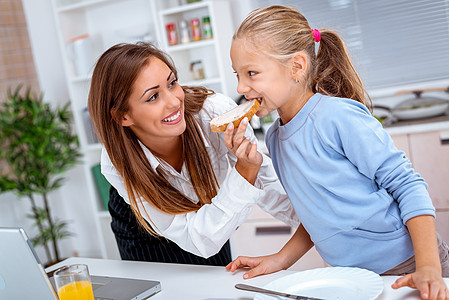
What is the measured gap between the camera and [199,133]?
168 cm

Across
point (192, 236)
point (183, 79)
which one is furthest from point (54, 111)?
point (192, 236)

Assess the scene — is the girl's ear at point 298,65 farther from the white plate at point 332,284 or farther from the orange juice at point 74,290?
the orange juice at point 74,290

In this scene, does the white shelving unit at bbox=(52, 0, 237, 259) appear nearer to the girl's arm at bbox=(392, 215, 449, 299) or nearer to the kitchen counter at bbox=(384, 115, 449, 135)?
the kitchen counter at bbox=(384, 115, 449, 135)

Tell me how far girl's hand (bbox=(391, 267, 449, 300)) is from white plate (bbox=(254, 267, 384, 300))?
56mm

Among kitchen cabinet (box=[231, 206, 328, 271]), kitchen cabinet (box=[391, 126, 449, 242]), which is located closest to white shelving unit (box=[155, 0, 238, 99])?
kitchen cabinet (box=[231, 206, 328, 271])

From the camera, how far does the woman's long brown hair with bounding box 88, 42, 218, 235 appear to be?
1.51 metres

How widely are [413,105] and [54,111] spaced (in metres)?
2.37

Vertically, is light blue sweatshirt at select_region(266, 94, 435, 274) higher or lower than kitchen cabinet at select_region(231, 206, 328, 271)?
higher

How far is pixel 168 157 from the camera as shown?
1.75 m

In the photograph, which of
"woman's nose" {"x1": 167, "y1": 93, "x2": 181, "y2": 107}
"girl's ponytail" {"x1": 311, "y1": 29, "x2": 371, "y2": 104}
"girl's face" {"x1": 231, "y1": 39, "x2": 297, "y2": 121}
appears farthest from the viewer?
"woman's nose" {"x1": 167, "y1": 93, "x2": 181, "y2": 107}

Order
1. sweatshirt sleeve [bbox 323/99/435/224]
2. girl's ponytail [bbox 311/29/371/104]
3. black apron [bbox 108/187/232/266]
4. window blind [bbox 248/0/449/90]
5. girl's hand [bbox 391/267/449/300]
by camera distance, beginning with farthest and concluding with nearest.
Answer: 1. window blind [bbox 248/0/449/90]
2. black apron [bbox 108/187/232/266]
3. girl's ponytail [bbox 311/29/371/104]
4. sweatshirt sleeve [bbox 323/99/435/224]
5. girl's hand [bbox 391/267/449/300]

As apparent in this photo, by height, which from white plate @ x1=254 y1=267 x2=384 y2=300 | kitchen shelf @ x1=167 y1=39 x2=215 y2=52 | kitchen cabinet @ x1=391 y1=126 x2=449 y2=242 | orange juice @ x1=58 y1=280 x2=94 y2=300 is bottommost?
kitchen cabinet @ x1=391 y1=126 x2=449 y2=242

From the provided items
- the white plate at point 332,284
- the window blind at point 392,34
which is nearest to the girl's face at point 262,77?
the white plate at point 332,284

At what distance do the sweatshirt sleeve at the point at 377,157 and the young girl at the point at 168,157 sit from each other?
23 centimetres
